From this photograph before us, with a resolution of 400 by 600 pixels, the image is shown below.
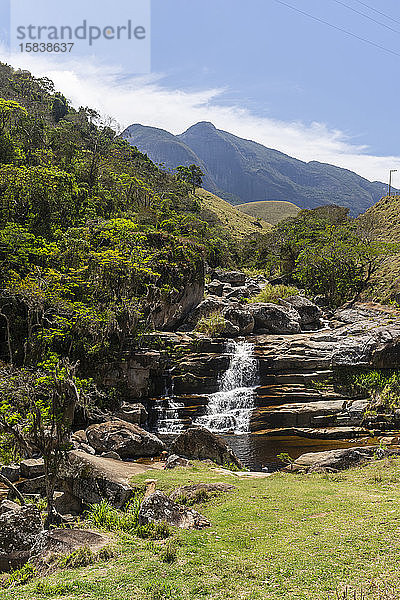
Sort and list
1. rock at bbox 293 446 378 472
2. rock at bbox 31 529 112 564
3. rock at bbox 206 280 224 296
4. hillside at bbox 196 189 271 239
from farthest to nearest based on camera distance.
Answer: hillside at bbox 196 189 271 239, rock at bbox 206 280 224 296, rock at bbox 293 446 378 472, rock at bbox 31 529 112 564

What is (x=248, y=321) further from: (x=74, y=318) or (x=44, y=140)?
(x=44, y=140)

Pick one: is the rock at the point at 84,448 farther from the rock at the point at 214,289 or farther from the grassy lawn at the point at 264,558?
the rock at the point at 214,289

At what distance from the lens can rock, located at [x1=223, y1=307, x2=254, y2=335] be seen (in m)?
28.2

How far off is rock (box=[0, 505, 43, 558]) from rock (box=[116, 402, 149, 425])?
12.0 metres

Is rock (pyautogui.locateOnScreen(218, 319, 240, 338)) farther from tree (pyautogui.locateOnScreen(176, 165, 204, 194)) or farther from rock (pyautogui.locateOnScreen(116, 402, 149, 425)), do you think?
tree (pyautogui.locateOnScreen(176, 165, 204, 194))

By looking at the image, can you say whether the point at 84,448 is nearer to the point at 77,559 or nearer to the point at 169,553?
the point at 77,559

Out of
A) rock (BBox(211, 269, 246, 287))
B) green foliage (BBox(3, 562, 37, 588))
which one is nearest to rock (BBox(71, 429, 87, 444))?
green foliage (BBox(3, 562, 37, 588))

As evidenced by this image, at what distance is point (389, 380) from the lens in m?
22.3

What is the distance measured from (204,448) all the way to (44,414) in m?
6.12

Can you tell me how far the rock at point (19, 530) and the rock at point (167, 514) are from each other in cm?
203

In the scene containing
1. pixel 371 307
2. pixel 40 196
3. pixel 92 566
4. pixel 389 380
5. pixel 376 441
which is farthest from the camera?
pixel 371 307

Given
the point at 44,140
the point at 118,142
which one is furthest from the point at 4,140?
the point at 118,142

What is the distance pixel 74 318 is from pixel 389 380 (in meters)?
16.7

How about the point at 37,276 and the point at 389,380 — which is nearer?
the point at 37,276
